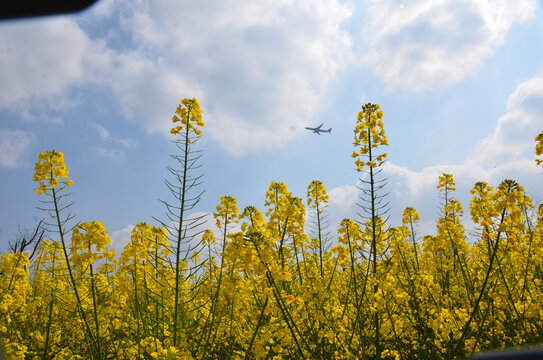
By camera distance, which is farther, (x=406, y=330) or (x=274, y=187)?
(x=406, y=330)

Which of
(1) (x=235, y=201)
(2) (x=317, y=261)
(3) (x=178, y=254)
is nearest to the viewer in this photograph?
(3) (x=178, y=254)

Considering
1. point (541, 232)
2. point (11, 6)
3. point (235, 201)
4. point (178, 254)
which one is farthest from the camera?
point (541, 232)

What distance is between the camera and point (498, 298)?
3.85 metres

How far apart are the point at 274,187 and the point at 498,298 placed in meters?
2.75

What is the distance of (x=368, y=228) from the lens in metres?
4.09

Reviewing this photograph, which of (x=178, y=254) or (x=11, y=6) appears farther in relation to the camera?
(x=178, y=254)

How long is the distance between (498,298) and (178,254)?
3466 mm

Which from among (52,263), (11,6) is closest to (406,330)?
(52,263)

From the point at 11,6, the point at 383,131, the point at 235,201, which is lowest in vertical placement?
the point at 235,201

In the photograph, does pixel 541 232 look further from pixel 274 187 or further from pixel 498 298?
pixel 274 187

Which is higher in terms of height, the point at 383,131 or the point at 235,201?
the point at 383,131

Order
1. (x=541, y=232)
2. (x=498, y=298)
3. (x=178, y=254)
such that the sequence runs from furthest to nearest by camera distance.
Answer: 1. (x=541, y=232)
2. (x=498, y=298)
3. (x=178, y=254)

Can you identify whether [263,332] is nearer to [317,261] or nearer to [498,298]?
[498,298]

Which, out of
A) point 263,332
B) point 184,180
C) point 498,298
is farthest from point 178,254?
point 498,298
